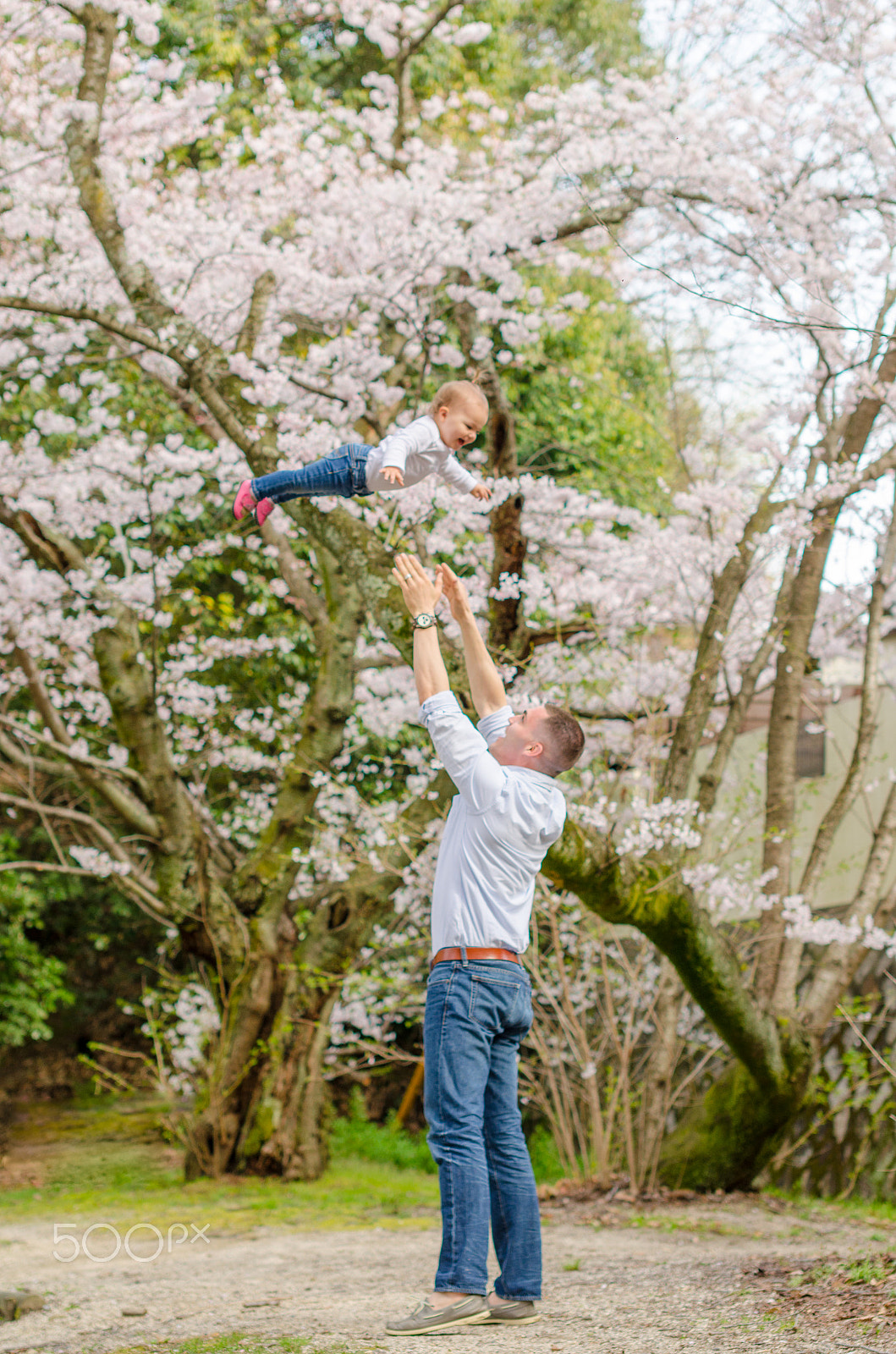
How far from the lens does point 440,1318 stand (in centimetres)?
245

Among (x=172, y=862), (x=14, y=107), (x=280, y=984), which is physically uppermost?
(x=14, y=107)

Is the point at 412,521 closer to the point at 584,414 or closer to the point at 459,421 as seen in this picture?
the point at 459,421

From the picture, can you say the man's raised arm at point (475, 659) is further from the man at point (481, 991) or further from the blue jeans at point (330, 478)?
the blue jeans at point (330, 478)

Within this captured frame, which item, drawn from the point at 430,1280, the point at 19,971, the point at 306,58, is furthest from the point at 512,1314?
the point at 306,58

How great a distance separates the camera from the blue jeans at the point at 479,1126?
248 cm

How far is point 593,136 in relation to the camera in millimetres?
7254

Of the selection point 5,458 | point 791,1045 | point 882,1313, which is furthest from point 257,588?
point 882,1313

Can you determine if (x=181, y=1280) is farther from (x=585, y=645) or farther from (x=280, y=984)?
(x=585, y=645)

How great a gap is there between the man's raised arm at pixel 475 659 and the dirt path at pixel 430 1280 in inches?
60.5

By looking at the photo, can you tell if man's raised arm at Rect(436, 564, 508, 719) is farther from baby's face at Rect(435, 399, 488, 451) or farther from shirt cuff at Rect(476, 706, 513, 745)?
baby's face at Rect(435, 399, 488, 451)

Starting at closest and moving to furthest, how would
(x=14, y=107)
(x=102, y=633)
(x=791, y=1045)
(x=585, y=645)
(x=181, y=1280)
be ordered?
(x=181, y=1280) → (x=791, y=1045) → (x=102, y=633) → (x=14, y=107) → (x=585, y=645)

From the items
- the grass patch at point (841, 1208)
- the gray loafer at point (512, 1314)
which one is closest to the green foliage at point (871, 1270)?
the gray loafer at point (512, 1314)

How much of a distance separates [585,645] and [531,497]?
197 cm

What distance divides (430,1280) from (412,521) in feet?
9.80
